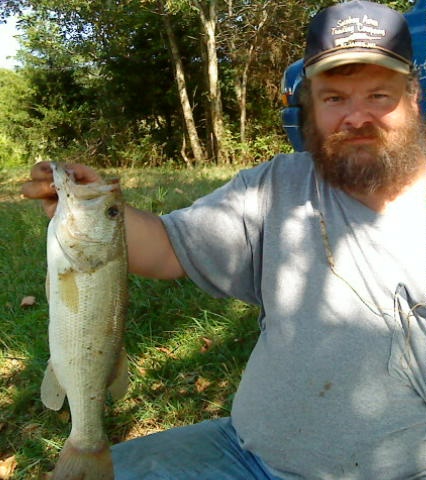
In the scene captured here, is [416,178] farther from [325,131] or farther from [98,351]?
[98,351]

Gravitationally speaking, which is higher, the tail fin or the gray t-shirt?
the gray t-shirt

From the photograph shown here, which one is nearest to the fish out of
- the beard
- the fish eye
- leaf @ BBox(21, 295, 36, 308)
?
the fish eye

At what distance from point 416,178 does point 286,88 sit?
3.86 m

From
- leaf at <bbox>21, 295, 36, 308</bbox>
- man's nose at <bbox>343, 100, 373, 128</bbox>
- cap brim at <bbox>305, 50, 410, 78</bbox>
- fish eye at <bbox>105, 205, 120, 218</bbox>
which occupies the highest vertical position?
cap brim at <bbox>305, 50, 410, 78</bbox>

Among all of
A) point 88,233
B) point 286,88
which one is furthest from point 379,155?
point 286,88

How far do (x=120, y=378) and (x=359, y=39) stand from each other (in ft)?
5.24

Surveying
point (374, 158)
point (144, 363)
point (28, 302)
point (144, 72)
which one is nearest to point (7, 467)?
point (144, 363)

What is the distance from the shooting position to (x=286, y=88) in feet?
19.6

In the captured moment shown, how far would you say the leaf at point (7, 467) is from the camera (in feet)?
10.1

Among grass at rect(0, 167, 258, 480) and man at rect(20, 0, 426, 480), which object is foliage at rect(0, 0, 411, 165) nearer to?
grass at rect(0, 167, 258, 480)

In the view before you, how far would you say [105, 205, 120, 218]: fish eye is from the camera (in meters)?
1.92

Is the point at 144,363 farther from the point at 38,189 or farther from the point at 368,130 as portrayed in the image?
the point at 368,130

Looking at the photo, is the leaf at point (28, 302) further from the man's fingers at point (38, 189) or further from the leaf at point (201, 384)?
the man's fingers at point (38, 189)

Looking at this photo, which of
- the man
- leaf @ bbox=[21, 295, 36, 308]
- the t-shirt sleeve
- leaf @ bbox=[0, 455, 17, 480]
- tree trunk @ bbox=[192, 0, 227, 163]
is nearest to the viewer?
the man
